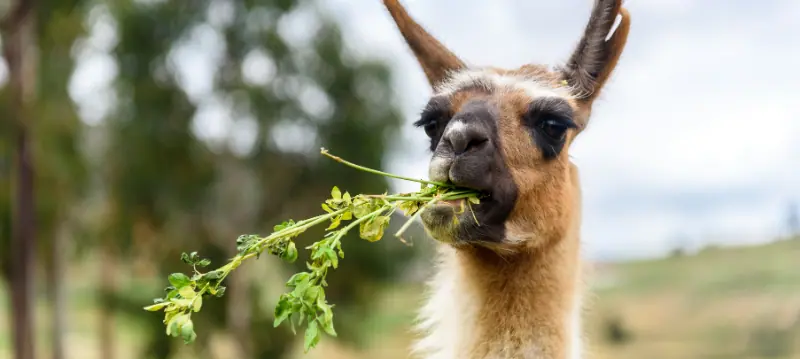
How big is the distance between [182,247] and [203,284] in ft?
41.0

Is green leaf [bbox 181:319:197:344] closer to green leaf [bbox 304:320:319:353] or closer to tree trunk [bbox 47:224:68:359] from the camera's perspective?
green leaf [bbox 304:320:319:353]

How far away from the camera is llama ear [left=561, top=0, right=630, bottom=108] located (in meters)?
3.17

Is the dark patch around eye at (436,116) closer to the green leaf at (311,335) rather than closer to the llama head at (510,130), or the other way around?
the llama head at (510,130)

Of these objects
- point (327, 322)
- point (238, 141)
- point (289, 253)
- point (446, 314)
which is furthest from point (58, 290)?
point (327, 322)

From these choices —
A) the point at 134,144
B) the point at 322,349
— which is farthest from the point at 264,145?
the point at 322,349

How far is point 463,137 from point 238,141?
11783mm

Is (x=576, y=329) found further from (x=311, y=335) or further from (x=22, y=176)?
(x=22, y=176)

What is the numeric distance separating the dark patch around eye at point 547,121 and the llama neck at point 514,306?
1.56ft

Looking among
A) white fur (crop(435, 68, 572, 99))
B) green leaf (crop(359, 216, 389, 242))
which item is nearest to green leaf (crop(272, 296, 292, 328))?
green leaf (crop(359, 216, 389, 242))

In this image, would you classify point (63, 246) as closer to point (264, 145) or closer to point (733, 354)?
point (264, 145)

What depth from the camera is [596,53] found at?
332cm

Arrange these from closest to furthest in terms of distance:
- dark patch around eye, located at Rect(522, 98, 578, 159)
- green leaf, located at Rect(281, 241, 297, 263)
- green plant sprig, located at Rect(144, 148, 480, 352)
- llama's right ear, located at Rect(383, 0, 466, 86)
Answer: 1. green plant sprig, located at Rect(144, 148, 480, 352)
2. green leaf, located at Rect(281, 241, 297, 263)
3. dark patch around eye, located at Rect(522, 98, 578, 159)
4. llama's right ear, located at Rect(383, 0, 466, 86)

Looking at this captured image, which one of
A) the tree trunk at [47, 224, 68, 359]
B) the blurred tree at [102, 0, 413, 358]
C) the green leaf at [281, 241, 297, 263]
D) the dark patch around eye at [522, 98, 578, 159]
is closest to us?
the green leaf at [281, 241, 297, 263]

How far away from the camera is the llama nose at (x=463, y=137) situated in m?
Result: 2.71
